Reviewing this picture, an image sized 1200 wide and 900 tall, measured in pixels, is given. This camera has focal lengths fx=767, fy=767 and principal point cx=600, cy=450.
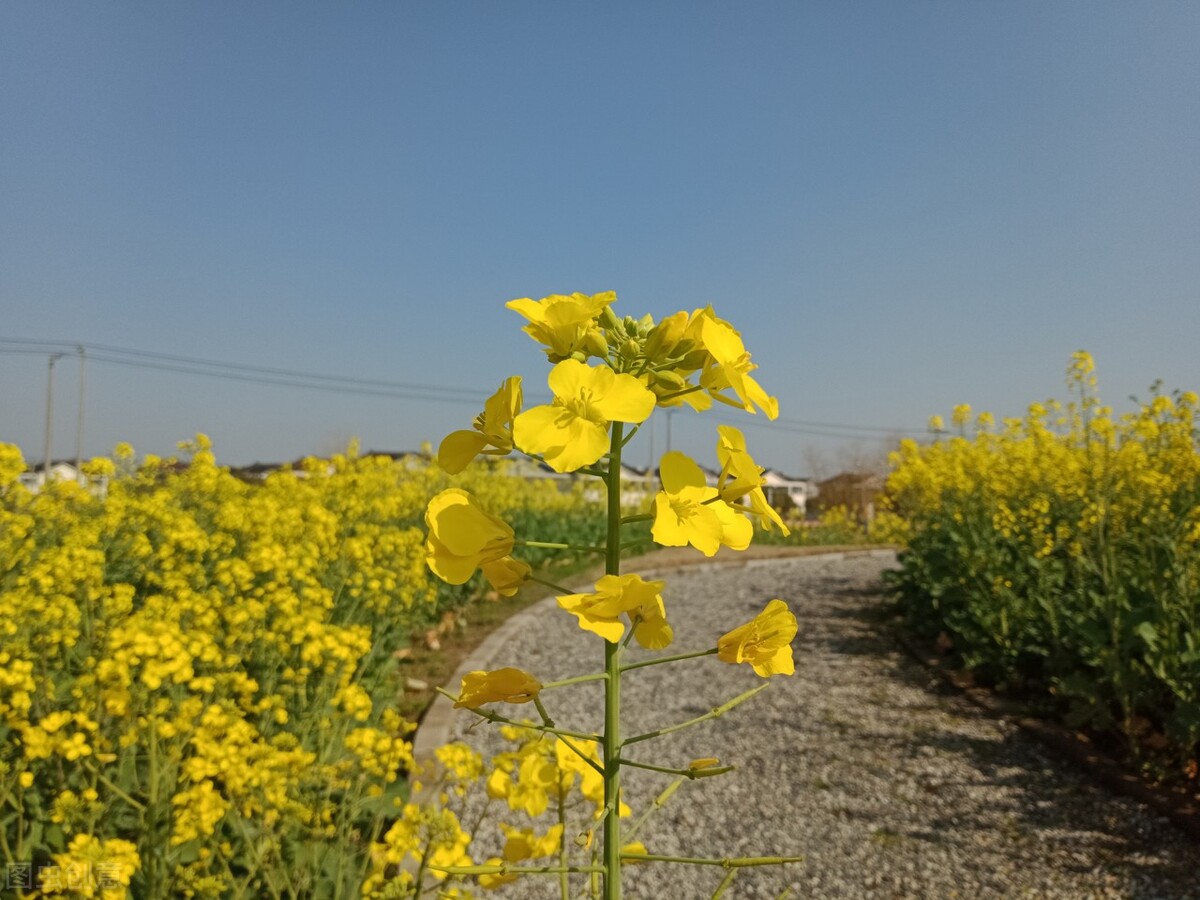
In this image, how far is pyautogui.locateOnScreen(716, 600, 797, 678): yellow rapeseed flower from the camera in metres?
Result: 1.03

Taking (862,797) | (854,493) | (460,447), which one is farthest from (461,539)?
(854,493)

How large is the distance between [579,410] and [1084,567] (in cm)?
537

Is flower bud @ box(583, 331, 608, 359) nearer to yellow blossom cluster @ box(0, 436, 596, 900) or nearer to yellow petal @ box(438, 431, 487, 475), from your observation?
yellow petal @ box(438, 431, 487, 475)

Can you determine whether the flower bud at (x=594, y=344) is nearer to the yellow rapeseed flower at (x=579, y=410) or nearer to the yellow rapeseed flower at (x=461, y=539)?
the yellow rapeseed flower at (x=579, y=410)

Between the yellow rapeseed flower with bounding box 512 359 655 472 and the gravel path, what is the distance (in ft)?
4.63

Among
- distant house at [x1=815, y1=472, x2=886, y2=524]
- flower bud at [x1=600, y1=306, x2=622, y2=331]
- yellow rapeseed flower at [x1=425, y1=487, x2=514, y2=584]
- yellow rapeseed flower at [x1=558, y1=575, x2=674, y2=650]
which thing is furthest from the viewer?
distant house at [x1=815, y1=472, x2=886, y2=524]

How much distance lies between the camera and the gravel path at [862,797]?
10.7 feet

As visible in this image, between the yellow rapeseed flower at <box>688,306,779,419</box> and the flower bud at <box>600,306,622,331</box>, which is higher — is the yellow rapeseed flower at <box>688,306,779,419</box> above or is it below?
below

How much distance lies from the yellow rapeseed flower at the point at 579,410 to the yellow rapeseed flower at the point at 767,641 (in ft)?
1.08

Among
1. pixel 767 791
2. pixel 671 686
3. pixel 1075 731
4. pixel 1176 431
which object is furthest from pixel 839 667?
pixel 1176 431

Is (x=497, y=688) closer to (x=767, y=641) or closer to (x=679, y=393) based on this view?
(x=767, y=641)

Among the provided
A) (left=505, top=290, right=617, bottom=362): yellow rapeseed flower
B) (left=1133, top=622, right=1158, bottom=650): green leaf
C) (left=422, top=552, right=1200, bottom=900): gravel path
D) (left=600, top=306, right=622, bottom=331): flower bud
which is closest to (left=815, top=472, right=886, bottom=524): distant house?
(left=422, top=552, right=1200, bottom=900): gravel path

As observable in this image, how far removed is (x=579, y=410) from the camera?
961 millimetres

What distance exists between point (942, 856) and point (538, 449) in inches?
135
